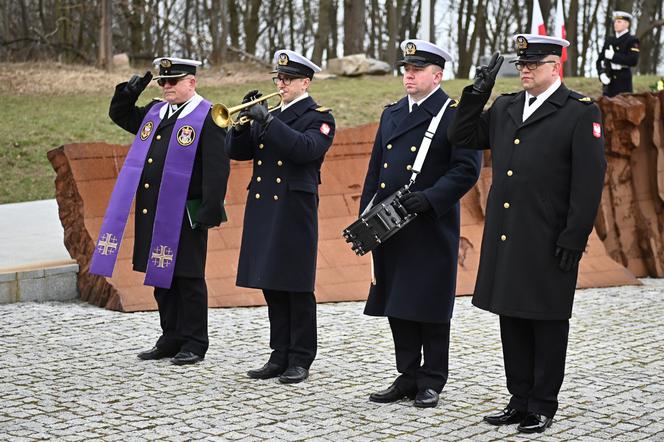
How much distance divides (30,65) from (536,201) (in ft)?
65.1

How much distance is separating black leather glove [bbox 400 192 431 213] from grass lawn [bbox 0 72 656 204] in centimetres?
970

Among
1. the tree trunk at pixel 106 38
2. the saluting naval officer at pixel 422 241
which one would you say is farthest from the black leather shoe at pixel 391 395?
the tree trunk at pixel 106 38

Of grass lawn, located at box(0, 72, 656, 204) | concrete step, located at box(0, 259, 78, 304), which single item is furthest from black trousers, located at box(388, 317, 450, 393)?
grass lawn, located at box(0, 72, 656, 204)

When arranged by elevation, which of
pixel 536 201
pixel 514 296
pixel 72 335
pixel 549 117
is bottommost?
pixel 72 335

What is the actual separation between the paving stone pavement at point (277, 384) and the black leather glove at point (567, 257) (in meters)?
0.82

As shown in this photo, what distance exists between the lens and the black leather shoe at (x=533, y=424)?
586 cm

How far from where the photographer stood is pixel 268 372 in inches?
280

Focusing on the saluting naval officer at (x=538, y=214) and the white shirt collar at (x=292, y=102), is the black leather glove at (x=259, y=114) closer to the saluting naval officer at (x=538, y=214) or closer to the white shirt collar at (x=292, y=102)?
the white shirt collar at (x=292, y=102)

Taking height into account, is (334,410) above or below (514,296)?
below

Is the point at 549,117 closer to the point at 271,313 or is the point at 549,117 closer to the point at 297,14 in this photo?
the point at 271,313

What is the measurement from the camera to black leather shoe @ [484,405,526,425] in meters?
6.03

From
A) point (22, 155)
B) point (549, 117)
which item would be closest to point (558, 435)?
point (549, 117)

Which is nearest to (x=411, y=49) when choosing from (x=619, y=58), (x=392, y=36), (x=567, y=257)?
(x=567, y=257)

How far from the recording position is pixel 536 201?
584cm
